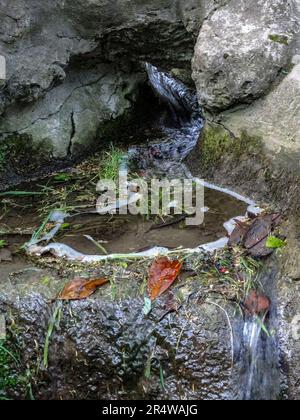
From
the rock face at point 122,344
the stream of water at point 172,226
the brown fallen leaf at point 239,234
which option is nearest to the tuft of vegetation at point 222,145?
the stream of water at point 172,226

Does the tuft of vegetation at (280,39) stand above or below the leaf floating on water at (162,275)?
above

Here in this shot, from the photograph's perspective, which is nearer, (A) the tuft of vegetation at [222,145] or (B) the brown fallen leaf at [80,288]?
(B) the brown fallen leaf at [80,288]

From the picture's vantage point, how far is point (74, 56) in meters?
4.55

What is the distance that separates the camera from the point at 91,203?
4.08 metres

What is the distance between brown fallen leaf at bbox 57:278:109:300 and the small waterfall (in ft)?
5.16

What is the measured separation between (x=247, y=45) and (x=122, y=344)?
2157 mm

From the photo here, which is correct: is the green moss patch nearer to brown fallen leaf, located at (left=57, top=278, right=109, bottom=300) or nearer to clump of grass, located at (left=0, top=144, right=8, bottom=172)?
clump of grass, located at (left=0, top=144, right=8, bottom=172)

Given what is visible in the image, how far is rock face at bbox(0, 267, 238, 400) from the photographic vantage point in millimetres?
2893

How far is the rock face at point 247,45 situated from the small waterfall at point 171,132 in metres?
0.79

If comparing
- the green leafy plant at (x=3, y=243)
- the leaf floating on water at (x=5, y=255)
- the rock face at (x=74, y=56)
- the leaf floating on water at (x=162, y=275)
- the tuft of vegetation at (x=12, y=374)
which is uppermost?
the rock face at (x=74, y=56)

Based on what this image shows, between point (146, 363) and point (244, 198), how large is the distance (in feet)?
4.79

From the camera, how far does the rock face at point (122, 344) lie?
2893mm

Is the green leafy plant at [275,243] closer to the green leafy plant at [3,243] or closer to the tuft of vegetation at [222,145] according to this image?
the tuft of vegetation at [222,145]
